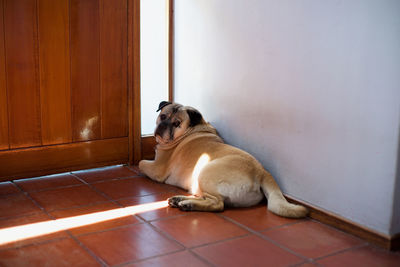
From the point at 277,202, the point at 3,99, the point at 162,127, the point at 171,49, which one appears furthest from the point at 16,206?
the point at 171,49

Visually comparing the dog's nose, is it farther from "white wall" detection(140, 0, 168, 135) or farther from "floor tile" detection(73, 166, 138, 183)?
"white wall" detection(140, 0, 168, 135)

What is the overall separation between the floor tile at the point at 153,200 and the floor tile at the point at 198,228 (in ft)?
0.30

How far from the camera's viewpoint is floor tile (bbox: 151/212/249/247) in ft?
8.11

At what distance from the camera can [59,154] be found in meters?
3.65

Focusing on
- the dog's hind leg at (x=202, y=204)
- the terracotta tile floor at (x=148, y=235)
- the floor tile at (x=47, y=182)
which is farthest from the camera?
the floor tile at (x=47, y=182)

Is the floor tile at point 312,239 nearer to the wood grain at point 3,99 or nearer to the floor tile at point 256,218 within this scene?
the floor tile at point 256,218

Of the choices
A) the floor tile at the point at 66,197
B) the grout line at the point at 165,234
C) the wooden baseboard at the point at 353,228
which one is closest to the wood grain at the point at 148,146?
the floor tile at the point at 66,197

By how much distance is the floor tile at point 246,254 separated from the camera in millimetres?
2203

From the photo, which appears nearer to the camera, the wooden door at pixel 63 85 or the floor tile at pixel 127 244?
the floor tile at pixel 127 244

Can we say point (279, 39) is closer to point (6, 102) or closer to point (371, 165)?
point (371, 165)

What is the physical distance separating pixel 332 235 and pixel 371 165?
1.72 ft

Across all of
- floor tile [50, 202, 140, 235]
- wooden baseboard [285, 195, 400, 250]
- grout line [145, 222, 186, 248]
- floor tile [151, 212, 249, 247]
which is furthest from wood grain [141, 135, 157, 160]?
wooden baseboard [285, 195, 400, 250]

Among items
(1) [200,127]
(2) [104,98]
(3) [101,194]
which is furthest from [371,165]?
(2) [104,98]

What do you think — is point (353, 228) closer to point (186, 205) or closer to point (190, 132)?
point (186, 205)
